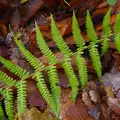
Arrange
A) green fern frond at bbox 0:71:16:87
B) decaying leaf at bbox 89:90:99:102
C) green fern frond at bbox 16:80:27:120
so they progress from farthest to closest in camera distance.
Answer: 1. decaying leaf at bbox 89:90:99:102
2. green fern frond at bbox 0:71:16:87
3. green fern frond at bbox 16:80:27:120

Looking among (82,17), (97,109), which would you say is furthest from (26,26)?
(97,109)

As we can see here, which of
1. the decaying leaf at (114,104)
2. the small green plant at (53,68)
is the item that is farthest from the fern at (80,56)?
the decaying leaf at (114,104)

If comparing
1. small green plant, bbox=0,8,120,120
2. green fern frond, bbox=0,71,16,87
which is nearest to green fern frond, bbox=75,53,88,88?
small green plant, bbox=0,8,120,120

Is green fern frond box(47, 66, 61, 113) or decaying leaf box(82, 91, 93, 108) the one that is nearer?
green fern frond box(47, 66, 61, 113)

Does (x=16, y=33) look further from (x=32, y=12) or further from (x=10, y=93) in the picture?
(x=10, y=93)

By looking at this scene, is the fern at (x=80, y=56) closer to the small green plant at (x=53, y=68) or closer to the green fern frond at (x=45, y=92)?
the small green plant at (x=53, y=68)

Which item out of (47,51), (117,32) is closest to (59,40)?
(47,51)

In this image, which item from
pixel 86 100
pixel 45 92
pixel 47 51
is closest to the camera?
pixel 45 92

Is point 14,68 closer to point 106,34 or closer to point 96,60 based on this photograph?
point 96,60

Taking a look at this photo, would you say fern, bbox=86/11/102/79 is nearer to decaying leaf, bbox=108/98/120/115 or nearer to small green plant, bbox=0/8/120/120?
small green plant, bbox=0/8/120/120
